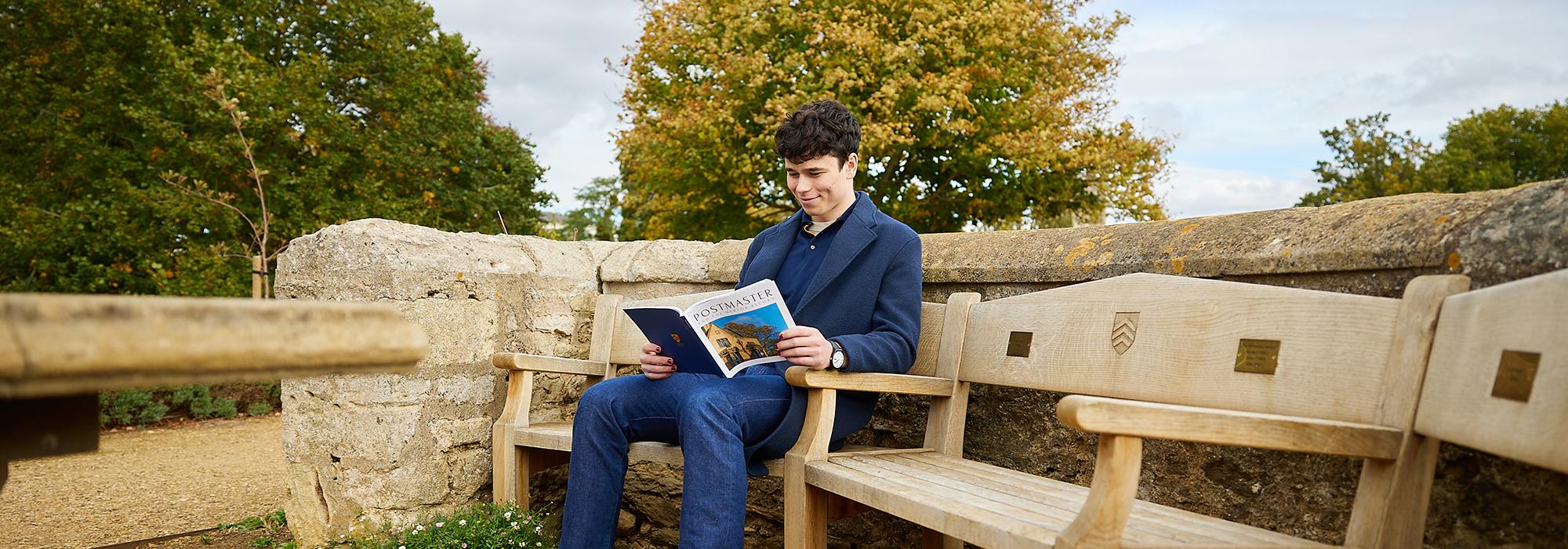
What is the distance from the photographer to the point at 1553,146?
25188 millimetres

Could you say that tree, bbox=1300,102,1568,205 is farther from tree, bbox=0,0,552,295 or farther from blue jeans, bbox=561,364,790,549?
blue jeans, bbox=561,364,790,549

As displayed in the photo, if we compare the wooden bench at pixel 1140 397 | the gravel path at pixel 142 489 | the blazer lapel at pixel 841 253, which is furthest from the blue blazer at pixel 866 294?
the gravel path at pixel 142 489

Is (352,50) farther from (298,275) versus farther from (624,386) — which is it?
(624,386)

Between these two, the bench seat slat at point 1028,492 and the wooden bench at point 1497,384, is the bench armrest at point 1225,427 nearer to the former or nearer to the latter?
the wooden bench at point 1497,384

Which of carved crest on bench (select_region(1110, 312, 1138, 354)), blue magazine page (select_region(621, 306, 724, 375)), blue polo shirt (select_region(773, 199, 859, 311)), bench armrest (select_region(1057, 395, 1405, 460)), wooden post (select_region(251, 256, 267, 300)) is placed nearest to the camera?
bench armrest (select_region(1057, 395, 1405, 460))

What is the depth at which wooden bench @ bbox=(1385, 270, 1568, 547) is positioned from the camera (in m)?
1.31

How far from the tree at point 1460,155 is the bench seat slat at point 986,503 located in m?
25.0

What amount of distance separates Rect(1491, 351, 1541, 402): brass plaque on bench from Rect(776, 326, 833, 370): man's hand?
138 cm

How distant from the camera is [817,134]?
2709 millimetres

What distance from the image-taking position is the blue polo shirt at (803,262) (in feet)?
9.40

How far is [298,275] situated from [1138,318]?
2550 mm

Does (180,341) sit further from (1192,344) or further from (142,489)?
(142,489)

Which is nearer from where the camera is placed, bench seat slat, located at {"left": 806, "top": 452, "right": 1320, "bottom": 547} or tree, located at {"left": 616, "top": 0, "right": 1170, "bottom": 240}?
bench seat slat, located at {"left": 806, "top": 452, "right": 1320, "bottom": 547}

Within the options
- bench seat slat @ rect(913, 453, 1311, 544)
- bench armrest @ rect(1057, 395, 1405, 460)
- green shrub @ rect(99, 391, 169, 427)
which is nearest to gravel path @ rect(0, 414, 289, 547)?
green shrub @ rect(99, 391, 169, 427)
